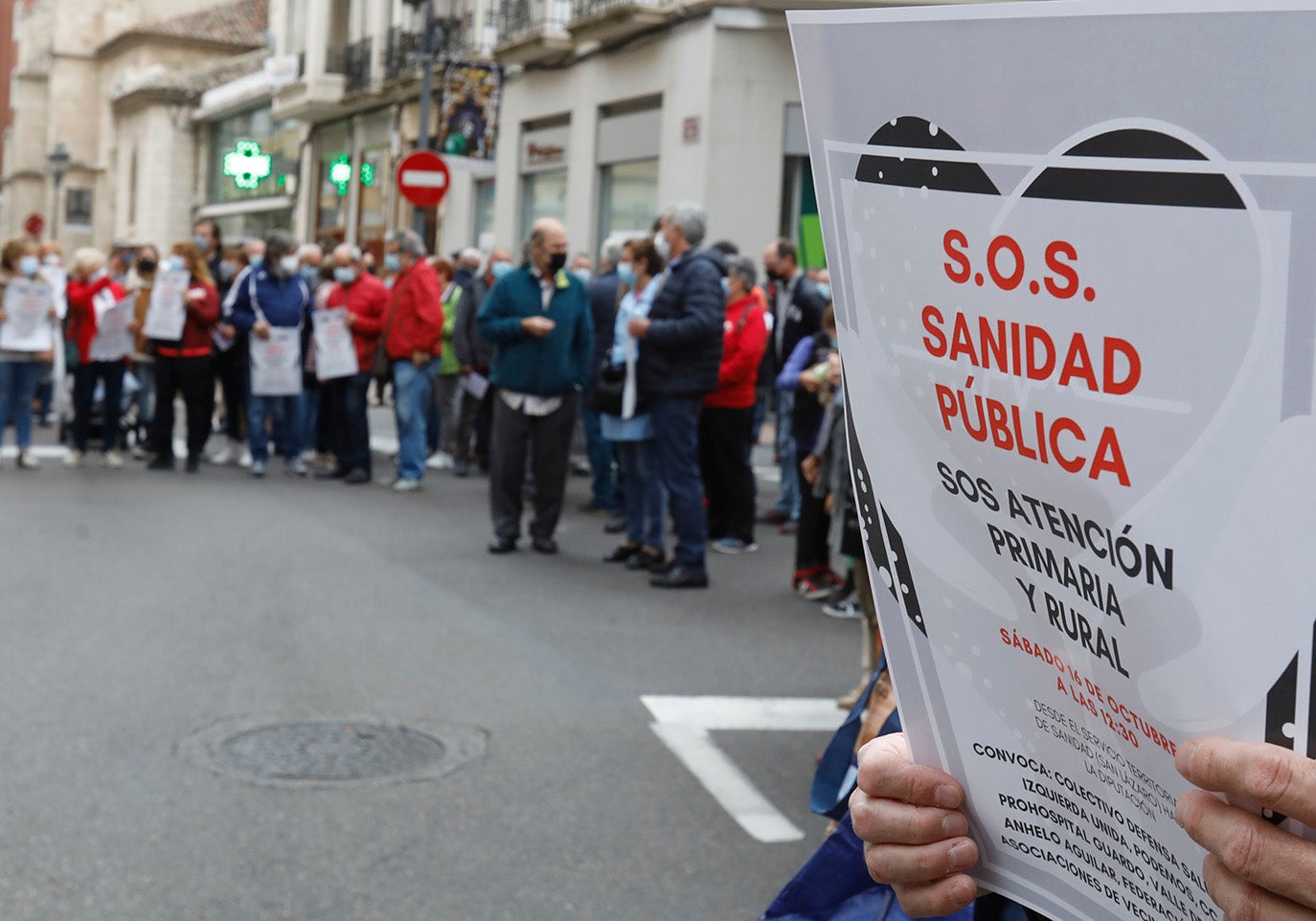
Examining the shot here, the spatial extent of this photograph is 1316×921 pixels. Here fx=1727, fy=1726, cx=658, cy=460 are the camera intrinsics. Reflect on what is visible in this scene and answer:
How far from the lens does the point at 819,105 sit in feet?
3.83

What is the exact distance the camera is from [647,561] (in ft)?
31.9

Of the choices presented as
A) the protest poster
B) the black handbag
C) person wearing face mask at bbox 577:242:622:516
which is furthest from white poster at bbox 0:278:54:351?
the protest poster

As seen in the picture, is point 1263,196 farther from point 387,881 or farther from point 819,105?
point 387,881

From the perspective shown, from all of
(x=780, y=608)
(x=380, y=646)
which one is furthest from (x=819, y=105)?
(x=780, y=608)

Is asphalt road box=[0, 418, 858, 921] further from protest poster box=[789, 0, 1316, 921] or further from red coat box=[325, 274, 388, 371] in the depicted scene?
red coat box=[325, 274, 388, 371]

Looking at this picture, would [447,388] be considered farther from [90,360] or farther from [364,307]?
[90,360]

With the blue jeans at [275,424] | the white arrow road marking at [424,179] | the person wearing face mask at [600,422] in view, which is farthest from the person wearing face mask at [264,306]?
the white arrow road marking at [424,179]

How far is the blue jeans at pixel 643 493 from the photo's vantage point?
31.7 feet

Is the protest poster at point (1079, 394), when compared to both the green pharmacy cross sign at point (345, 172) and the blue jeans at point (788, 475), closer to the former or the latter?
the blue jeans at point (788, 475)

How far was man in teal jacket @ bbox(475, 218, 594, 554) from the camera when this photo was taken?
32.9 feet

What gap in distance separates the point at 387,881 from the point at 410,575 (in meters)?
4.94

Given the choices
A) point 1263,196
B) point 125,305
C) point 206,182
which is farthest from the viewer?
point 206,182

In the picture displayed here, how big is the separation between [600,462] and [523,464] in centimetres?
210

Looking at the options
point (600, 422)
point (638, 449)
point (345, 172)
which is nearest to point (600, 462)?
point (600, 422)
